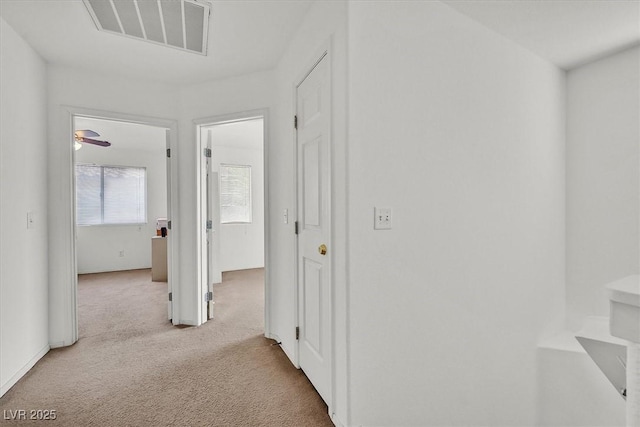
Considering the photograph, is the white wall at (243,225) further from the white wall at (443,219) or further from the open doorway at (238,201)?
the white wall at (443,219)

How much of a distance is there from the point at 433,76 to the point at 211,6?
1.42 metres

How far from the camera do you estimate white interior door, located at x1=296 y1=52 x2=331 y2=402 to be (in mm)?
1812

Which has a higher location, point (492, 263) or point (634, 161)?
point (634, 161)

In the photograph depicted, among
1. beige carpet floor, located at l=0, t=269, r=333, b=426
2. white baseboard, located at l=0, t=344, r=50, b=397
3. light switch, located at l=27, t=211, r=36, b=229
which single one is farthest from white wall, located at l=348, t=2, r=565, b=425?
light switch, located at l=27, t=211, r=36, b=229

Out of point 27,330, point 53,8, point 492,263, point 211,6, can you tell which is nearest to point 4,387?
point 27,330

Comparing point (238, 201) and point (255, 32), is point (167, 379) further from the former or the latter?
point (238, 201)

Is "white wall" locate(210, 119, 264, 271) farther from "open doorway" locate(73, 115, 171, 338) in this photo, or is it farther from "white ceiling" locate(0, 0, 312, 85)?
"white ceiling" locate(0, 0, 312, 85)

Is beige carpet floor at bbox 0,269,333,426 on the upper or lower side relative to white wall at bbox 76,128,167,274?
lower

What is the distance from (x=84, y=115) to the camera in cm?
282

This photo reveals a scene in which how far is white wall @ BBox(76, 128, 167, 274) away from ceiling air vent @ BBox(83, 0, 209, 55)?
A: 3.13 metres

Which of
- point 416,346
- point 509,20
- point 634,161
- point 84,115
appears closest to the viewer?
point 416,346

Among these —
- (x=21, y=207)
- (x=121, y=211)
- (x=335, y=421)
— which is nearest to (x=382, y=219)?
(x=335, y=421)

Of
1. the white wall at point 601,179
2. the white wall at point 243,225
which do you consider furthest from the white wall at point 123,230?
the white wall at point 601,179

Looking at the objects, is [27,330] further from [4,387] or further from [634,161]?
[634,161]
